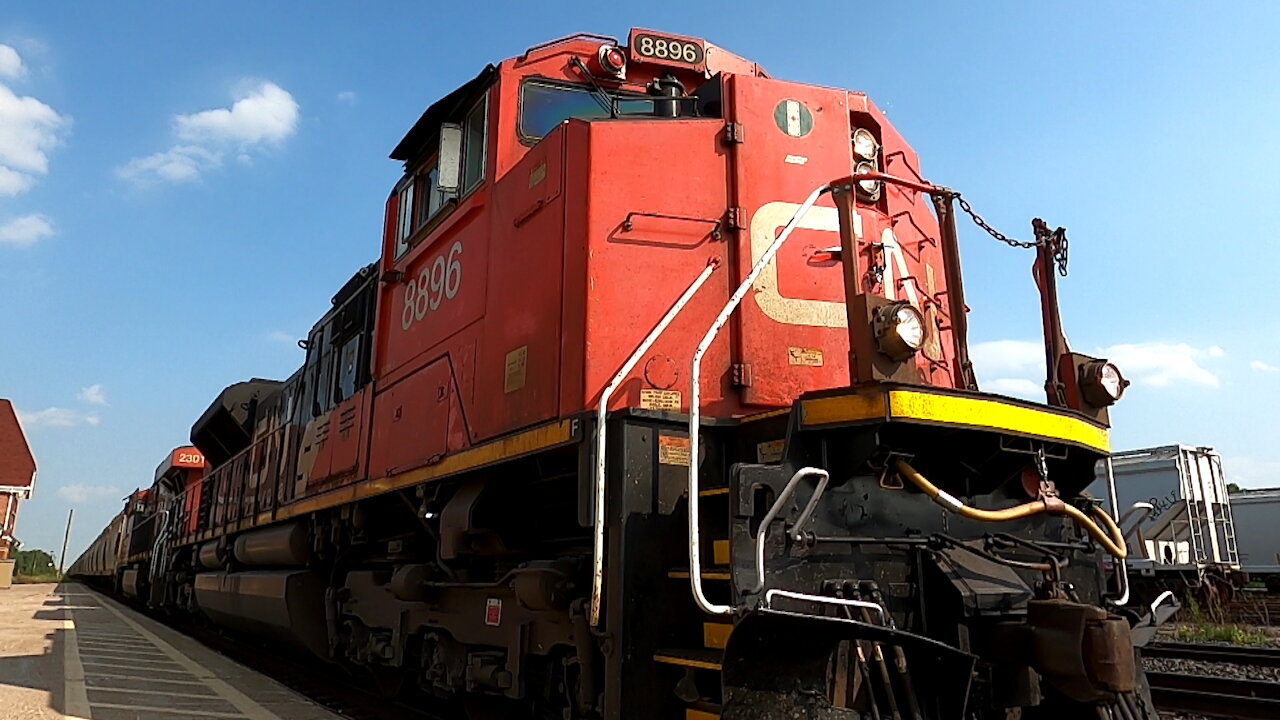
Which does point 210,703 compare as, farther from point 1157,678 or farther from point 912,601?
point 1157,678

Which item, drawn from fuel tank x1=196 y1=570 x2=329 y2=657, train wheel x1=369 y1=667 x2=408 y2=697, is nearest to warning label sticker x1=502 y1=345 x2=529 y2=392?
train wheel x1=369 y1=667 x2=408 y2=697

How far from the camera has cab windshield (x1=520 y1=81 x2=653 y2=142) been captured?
16.0 feet

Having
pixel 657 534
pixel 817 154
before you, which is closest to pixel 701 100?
pixel 817 154

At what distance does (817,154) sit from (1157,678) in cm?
590

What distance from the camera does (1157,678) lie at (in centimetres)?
747

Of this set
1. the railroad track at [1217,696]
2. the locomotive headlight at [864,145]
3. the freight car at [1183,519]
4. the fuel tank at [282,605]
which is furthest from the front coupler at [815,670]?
the freight car at [1183,519]

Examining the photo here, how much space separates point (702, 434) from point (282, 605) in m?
4.96

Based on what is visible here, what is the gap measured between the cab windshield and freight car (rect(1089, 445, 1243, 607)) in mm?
12571

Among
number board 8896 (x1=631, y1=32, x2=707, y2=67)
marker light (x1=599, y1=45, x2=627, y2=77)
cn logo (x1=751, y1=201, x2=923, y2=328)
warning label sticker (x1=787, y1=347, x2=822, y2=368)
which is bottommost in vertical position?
warning label sticker (x1=787, y1=347, x2=822, y2=368)

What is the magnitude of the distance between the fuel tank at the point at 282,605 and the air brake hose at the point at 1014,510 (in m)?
5.23

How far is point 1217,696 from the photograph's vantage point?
6438 millimetres

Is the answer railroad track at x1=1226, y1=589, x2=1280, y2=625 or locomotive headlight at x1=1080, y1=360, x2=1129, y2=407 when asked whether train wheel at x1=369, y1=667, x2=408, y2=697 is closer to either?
locomotive headlight at x1=1080, y1=360, x2=1129, y2=407

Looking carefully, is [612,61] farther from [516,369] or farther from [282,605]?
[282,605]

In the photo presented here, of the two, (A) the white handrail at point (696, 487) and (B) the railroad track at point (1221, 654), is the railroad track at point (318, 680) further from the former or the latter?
(B) the railroad track at point (1221, 654)
